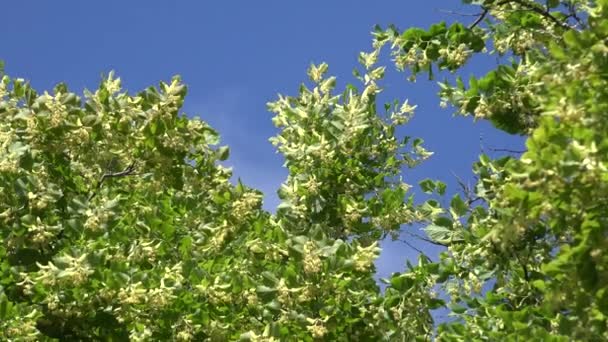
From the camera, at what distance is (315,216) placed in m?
11.3

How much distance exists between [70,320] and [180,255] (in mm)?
1401

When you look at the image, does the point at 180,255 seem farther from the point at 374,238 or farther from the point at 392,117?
the point at 392,117

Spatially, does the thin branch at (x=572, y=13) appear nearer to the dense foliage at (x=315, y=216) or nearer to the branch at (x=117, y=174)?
the dense foliage at (x=315, y=216)

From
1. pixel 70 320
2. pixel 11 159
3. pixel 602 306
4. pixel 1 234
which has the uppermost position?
pixel 11 159

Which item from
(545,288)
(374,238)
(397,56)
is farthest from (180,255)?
(545,288)

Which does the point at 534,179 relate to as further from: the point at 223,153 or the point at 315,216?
the point at 223,153

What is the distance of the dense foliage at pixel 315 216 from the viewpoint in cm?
662

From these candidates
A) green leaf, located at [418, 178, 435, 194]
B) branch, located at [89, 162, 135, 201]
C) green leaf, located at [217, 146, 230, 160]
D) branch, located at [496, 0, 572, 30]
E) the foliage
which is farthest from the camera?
green leaf, located at [217, 146, 230, 160]

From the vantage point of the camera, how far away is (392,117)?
502 inches

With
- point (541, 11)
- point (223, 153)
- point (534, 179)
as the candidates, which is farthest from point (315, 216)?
point (534, 179)

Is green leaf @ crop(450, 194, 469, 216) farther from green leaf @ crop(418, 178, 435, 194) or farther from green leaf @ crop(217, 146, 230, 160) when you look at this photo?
green leaf @ crop(217, 146, 230, 160)

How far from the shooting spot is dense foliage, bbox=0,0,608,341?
662 centimetres

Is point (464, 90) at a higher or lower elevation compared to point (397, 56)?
lower

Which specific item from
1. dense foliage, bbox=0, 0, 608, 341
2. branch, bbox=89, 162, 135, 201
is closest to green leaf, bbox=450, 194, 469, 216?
dense foliage, bbox=0, 0, 608, 341
